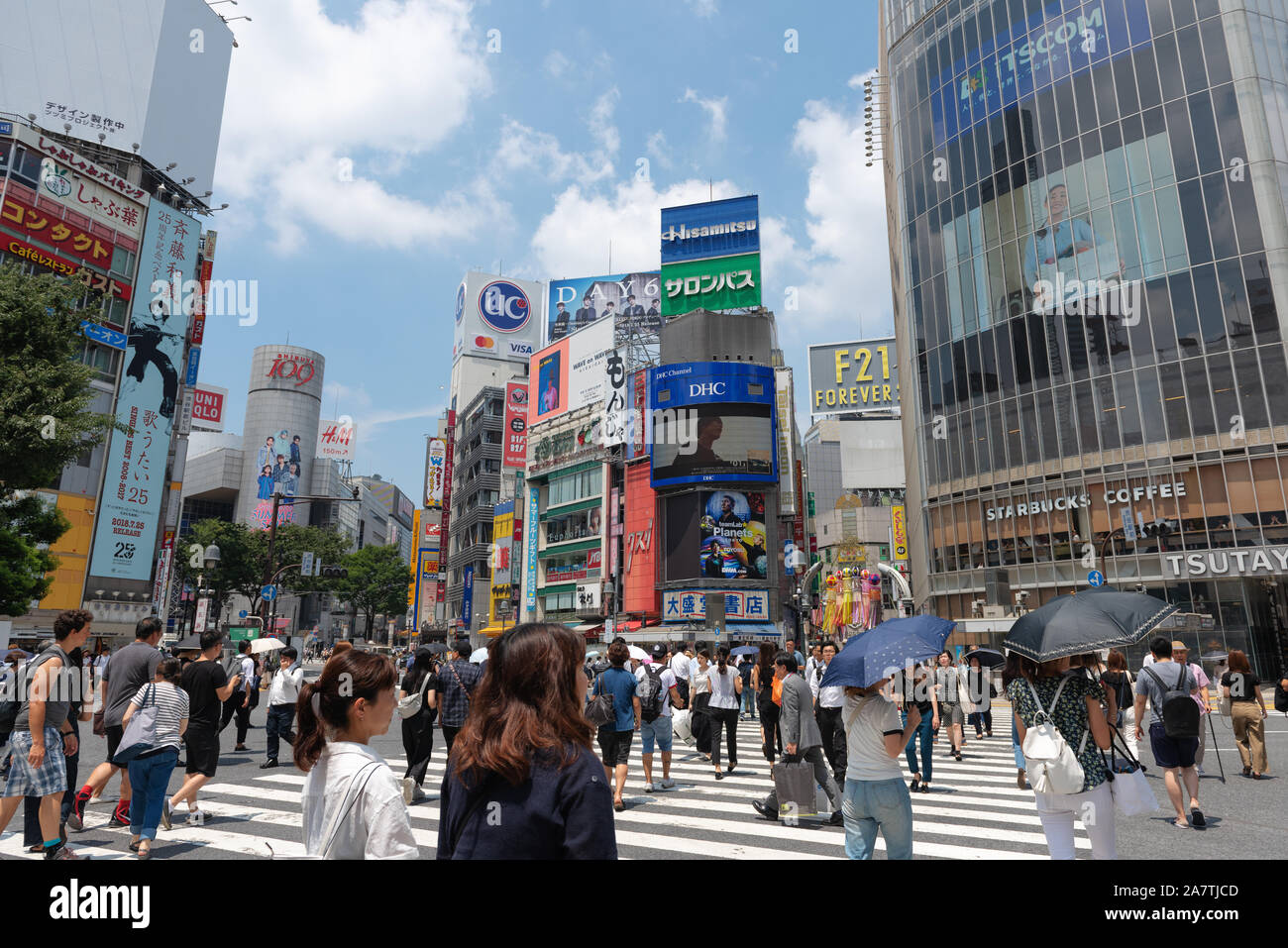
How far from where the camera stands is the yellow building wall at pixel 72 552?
43284mm

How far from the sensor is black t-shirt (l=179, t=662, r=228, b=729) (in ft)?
27.5

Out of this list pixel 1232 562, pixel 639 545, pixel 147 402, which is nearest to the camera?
pixel 1232 562

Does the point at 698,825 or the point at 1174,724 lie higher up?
the point at 1174,724

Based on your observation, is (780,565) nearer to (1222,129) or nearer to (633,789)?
(1222,129)

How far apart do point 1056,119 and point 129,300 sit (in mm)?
56330

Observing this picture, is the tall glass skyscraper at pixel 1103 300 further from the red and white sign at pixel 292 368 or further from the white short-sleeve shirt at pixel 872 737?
the red and white sign at pixel 292 368

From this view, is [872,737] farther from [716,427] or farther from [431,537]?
[431,537]

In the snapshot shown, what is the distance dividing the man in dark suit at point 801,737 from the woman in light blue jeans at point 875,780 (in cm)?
338

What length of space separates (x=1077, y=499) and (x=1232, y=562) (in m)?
7.14

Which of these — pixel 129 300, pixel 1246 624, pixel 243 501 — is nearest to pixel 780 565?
pixel 1246 624

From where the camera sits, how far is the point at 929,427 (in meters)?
47.4

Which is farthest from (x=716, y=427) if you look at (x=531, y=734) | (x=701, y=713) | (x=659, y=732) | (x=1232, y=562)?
(x=531, y=734)

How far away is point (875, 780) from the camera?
5.28m

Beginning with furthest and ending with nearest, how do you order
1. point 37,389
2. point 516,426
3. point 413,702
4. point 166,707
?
point 516,426
point 37,389
point 413,702
point 166,707
